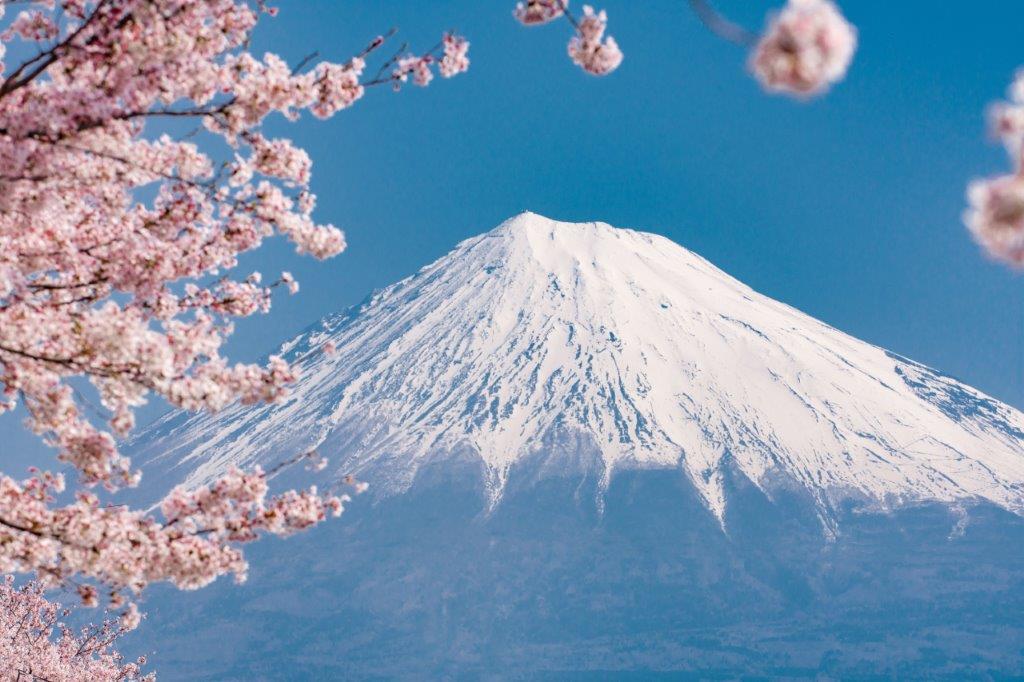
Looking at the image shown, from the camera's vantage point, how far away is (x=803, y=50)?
6.36ft

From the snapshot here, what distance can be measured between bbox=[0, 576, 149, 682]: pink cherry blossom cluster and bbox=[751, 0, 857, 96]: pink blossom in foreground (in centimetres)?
1737

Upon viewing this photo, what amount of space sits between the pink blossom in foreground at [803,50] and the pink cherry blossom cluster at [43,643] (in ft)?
57.0

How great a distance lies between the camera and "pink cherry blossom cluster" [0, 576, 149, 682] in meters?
17.7

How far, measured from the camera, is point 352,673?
182 meters

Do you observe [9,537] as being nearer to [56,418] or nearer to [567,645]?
[56,418]

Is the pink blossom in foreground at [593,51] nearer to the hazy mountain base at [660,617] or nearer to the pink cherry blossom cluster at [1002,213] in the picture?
the pink cherry blossom cluster at [1002,213]

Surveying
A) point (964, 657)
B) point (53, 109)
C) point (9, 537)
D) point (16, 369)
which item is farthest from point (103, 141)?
point (964, 657)

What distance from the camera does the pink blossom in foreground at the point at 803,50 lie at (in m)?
1.89

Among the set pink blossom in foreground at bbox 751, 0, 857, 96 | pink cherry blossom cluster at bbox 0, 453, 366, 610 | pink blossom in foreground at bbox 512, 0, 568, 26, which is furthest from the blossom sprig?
pink cherry blossom cluster at bbox 0, 453, 366, 610

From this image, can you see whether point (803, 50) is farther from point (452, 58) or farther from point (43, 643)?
point (43, 643)

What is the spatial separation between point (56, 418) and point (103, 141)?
1.80 meters

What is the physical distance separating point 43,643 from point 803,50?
19.8 meters

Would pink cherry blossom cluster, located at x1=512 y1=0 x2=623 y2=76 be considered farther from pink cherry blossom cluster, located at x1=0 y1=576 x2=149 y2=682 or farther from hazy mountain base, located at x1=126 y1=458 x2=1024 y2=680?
hazy mountain base, located at x1=126 y1=458 x2=1024 y2=680

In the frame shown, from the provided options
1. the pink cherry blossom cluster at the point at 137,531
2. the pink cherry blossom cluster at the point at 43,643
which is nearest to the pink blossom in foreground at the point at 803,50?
the pink cherry blossom cluster at the point at 137,531
